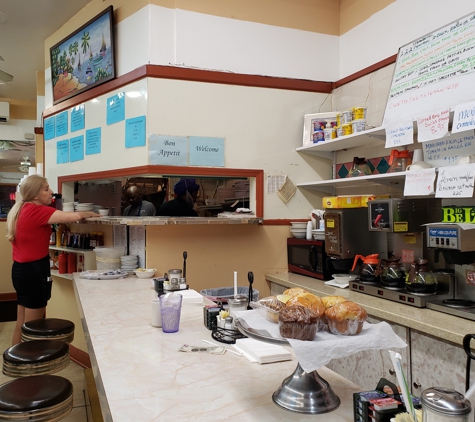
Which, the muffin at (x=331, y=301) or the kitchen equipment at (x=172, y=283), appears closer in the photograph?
the muffin at (x=331, y=301)

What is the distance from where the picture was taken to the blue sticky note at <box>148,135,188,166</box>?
328cm

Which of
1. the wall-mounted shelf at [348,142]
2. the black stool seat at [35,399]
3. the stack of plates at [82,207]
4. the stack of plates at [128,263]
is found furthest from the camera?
the stack of plates at [82,207]

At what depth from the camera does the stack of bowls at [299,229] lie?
3.68 m

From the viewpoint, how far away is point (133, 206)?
4.24 m

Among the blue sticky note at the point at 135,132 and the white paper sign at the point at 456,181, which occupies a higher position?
the blue sticky note at the point at 135,132

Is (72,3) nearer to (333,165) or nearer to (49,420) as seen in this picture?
(333,165)

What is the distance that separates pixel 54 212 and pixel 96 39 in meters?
1.56

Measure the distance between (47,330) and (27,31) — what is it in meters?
3.52

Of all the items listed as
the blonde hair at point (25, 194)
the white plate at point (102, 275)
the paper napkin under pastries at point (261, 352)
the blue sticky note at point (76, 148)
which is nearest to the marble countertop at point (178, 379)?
the paper napkin under pastries at point (261, 352)

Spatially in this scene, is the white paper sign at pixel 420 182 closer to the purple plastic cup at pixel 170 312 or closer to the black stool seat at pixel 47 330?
the purple plastic cup at pixel 170 312

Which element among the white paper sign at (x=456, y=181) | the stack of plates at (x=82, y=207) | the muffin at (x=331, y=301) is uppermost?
the white paper sign at (x=456, y=181)

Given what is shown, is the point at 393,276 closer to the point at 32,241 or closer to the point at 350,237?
the point at 350,237

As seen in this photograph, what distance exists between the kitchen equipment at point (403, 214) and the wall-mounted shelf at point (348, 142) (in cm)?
54

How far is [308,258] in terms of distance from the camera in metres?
3.44
